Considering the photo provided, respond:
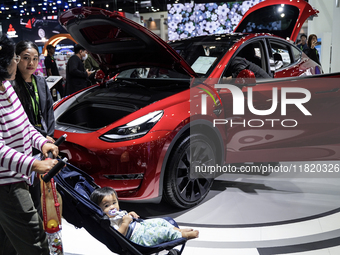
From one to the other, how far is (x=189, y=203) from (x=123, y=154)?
0.77 m

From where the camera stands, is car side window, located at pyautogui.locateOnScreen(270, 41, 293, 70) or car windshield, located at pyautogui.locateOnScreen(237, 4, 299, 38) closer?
car side window, located at pyautogui.locateOnScreen(270, 41, 293, 70)

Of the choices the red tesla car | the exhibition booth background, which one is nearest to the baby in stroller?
the red tesla car

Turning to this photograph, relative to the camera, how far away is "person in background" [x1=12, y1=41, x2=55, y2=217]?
216 centimetres

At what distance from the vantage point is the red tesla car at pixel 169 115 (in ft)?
8.07

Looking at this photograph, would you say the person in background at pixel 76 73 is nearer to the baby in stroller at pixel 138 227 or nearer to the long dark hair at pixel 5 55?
the baby in stroller at pixel 138 227

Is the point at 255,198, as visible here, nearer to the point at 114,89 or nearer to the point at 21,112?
the point at 114,89

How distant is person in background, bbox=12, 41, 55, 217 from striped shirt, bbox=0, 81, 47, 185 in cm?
59

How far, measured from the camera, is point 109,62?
3408 mm

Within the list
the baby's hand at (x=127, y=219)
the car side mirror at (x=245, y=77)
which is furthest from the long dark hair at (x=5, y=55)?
the car side mirror at (x=245, y=77)

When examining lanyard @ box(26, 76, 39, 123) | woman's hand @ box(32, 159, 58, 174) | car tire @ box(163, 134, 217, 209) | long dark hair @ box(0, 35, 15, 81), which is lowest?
car tire @ box(163, 134, 217, 209)

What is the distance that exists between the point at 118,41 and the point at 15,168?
1821 mm

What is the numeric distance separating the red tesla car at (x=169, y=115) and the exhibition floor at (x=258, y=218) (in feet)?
0.80

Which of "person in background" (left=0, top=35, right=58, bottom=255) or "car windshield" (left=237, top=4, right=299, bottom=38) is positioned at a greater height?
"car windshield" (left=237, top=4, right=299, bottom=38)

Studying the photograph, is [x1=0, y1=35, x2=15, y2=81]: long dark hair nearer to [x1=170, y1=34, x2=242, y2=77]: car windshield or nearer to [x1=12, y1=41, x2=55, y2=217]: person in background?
[x1=12, y1=41, x2=55, y2=217]: person in background
